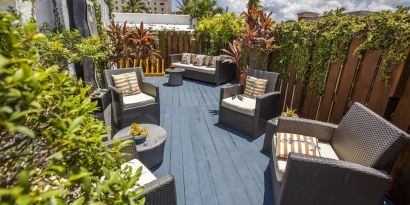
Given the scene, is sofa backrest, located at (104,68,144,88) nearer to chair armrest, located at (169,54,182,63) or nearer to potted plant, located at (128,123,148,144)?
potted plant, located at (128,123,148,144)

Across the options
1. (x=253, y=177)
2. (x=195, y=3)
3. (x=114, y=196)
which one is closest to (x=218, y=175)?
(x=253, y=177)

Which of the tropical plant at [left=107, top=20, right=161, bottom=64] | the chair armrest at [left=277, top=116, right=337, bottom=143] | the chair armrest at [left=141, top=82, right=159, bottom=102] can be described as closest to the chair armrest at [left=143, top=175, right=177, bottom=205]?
the chair armrest at [left=277, top=116, right=337, bottom=143]

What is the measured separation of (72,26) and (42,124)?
3797mm

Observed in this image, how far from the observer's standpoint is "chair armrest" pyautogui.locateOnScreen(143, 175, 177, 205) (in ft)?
5.23

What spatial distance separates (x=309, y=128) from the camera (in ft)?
8.76

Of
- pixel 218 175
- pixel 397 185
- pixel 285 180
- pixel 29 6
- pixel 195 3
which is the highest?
pixel 195 3

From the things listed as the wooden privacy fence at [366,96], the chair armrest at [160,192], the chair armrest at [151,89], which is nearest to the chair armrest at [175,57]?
the chair armrest at [151,89]

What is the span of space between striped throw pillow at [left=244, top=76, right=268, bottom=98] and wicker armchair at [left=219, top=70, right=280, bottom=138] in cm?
7

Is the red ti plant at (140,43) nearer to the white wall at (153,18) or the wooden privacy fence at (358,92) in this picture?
the wooden privacy fence at (358,92)

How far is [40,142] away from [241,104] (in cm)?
330

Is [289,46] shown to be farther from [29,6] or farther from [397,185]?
[29,6]

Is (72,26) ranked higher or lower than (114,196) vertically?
higher

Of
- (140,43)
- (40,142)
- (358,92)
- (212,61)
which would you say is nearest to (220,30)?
(212,61)

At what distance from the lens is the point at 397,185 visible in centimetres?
234
